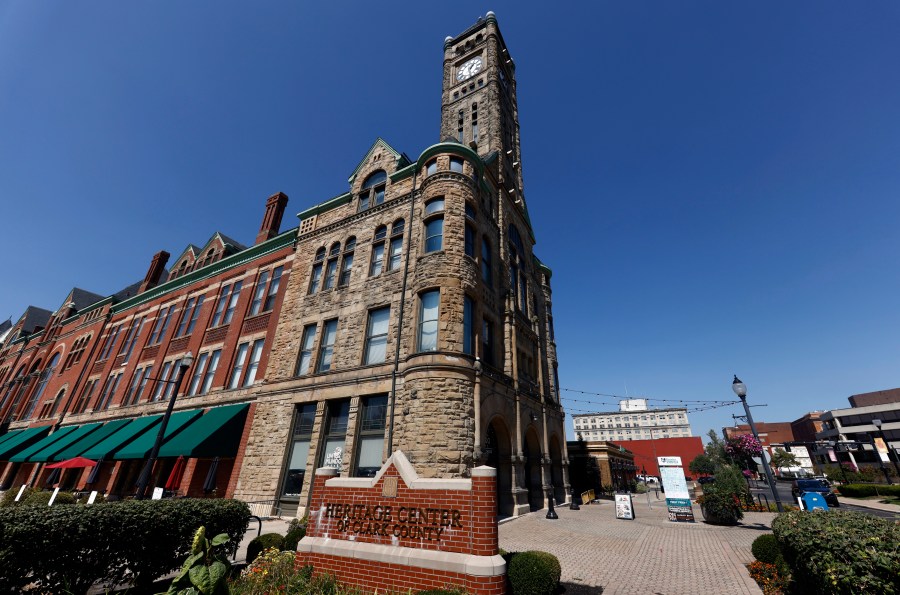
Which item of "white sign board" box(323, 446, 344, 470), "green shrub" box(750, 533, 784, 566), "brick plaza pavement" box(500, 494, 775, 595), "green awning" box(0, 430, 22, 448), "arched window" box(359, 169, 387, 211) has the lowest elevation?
"brick plaza pavement" box(500, 494, 775, 595)

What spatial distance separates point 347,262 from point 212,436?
11046 millimetres

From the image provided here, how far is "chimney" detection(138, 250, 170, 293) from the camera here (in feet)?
113

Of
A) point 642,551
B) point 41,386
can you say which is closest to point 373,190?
point 642,551

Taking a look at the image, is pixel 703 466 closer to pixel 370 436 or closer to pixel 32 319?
pixel 370 436

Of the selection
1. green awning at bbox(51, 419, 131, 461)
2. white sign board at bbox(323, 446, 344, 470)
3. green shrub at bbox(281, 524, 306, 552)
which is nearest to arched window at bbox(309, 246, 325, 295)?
white sign board at bbox(323, 446, 344, 470)

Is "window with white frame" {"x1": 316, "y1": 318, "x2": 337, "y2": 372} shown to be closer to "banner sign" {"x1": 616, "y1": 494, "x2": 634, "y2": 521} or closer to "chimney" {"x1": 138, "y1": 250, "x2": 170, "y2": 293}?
"banner sign" {"x1": 616, "y1": 494, "x2": 634, "y2": 521}

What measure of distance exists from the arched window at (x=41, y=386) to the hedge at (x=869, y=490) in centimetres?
7308

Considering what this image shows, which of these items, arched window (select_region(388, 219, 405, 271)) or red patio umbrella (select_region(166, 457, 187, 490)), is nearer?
red patio umbrella (select_region(166, 457, 187, 490))

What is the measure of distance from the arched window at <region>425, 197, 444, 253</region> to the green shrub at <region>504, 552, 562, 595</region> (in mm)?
12758

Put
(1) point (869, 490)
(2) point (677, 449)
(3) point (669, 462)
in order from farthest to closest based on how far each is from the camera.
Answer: (2) point (677, 449)
(1) point (869, 490)
(3) point (669, 462)

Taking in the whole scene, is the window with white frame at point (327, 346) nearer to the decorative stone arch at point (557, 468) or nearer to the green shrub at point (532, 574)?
the green shrub at point (532, 574)

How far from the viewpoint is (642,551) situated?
38.0 ft

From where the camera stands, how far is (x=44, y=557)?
241 inches

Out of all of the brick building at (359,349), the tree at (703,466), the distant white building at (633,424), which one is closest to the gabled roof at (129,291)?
the brick building at (359,349)
